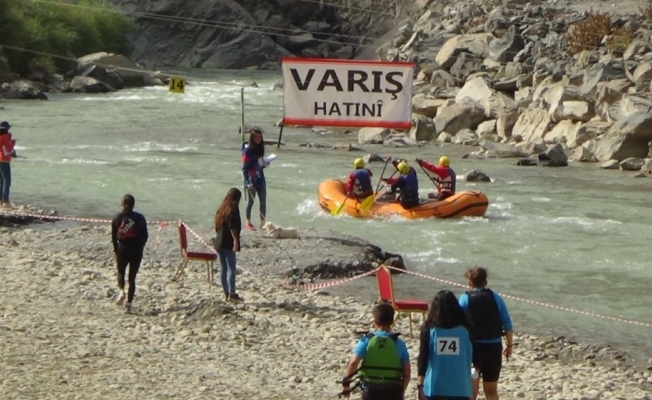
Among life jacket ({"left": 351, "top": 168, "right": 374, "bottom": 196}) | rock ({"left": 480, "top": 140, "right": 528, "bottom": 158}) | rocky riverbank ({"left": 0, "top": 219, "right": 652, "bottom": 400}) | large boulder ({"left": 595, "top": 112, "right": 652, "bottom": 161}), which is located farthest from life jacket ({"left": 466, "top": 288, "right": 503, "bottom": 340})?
rock ({"left": 480, "top": 140, "right": 528, "bottom": 158})

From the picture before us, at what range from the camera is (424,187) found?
2655 centimetres

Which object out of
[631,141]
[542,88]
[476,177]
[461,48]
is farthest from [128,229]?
[461,48]

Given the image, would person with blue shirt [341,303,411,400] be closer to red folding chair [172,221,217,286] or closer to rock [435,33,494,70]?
red folding chair [172,221,217,286]

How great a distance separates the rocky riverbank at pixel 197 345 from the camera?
10367 millimetres

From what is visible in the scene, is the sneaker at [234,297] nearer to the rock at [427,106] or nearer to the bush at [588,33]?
the rock at [427,106]

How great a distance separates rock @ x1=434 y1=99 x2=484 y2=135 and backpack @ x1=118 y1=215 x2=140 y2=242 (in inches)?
997

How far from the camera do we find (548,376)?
11.6 metres

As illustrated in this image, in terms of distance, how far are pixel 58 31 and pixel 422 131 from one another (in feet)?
99.7

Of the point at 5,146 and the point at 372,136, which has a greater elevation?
the point at 5,146

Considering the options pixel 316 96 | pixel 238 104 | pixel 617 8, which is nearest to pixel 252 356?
pixel 316 96

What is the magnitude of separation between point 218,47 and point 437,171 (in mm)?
65366

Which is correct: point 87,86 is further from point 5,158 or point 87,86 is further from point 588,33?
point 5,158

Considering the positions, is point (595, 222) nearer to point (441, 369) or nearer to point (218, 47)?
point (441, 369)

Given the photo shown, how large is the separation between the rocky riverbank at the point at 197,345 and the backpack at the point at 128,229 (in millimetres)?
856
